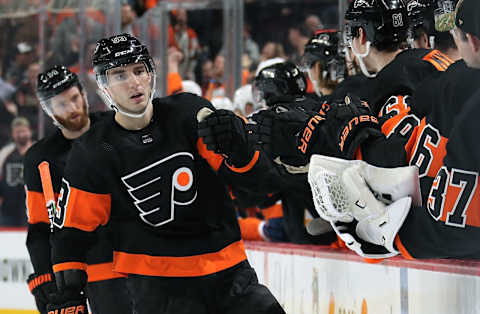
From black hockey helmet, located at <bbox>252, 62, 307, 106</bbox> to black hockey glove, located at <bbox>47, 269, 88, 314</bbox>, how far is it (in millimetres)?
1144

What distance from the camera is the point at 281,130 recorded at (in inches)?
97.0

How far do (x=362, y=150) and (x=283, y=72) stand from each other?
1.74 meters

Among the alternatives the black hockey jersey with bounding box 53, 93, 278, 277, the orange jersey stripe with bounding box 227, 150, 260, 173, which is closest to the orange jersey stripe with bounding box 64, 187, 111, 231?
the black hockey jersey with bounding box 53, 93, 278, 277

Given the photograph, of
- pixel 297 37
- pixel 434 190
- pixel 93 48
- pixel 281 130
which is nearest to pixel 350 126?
pixel 434 190

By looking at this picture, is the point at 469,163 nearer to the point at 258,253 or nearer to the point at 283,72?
the point at 283,72

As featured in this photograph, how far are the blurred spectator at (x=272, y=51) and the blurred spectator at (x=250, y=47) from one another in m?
0.08

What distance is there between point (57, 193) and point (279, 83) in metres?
1.11

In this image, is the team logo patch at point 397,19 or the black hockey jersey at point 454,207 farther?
the team logo patch at point 397,19


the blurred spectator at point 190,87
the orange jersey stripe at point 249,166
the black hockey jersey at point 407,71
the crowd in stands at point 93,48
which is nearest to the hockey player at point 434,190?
the black hockey jersey at point 407,71

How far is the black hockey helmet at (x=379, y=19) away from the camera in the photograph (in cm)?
260

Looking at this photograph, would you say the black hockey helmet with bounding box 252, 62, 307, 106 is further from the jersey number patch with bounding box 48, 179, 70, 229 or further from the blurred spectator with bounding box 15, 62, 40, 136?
the blurred spectator with bounding box 15, 62, 40, 136

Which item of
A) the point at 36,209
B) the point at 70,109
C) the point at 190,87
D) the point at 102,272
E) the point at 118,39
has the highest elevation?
the point at 118,39

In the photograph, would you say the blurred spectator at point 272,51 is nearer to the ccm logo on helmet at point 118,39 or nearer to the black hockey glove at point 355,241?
the ccm logo on helmet at point 118,39

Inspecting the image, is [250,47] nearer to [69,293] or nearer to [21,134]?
[21,134]
